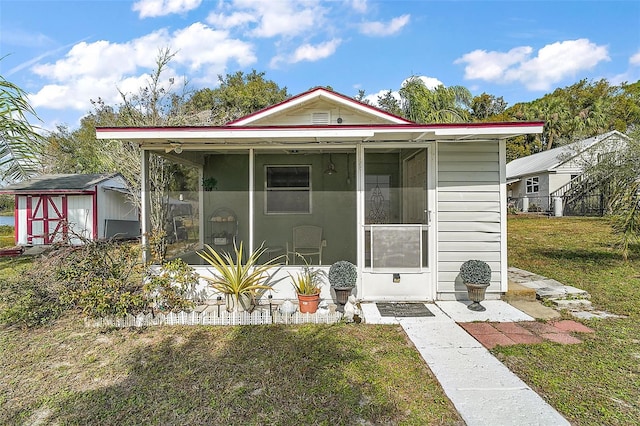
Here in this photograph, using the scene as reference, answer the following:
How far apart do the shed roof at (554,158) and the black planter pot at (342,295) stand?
18426 millimetres

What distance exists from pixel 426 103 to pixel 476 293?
38.1 ft

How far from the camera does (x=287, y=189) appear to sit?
5.62 metres

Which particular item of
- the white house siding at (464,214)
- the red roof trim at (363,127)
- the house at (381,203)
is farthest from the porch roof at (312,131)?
the white house siding at (464,214)

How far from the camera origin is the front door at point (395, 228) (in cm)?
515

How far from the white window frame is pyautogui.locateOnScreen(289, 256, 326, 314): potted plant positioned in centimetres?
2108

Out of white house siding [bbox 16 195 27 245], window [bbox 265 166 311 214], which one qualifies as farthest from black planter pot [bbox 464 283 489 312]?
white house siding [bbox 16 195 27 245]

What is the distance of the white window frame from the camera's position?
2179 centimetres

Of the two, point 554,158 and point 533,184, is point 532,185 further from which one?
point 554,158

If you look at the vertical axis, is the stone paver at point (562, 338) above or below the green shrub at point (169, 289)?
below

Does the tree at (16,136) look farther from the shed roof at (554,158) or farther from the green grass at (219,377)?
the shed roof at (554,158)

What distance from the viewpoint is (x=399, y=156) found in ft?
17.4

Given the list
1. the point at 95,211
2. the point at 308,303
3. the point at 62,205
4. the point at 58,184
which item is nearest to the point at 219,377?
the point at 308,303

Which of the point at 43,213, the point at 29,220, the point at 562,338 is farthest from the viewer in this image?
the point at 43,213

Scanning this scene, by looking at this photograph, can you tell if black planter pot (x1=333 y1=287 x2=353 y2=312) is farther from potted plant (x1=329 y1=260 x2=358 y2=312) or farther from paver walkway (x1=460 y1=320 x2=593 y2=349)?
paver walkway (x1=460 y1=320 x2=593 y2=349)
